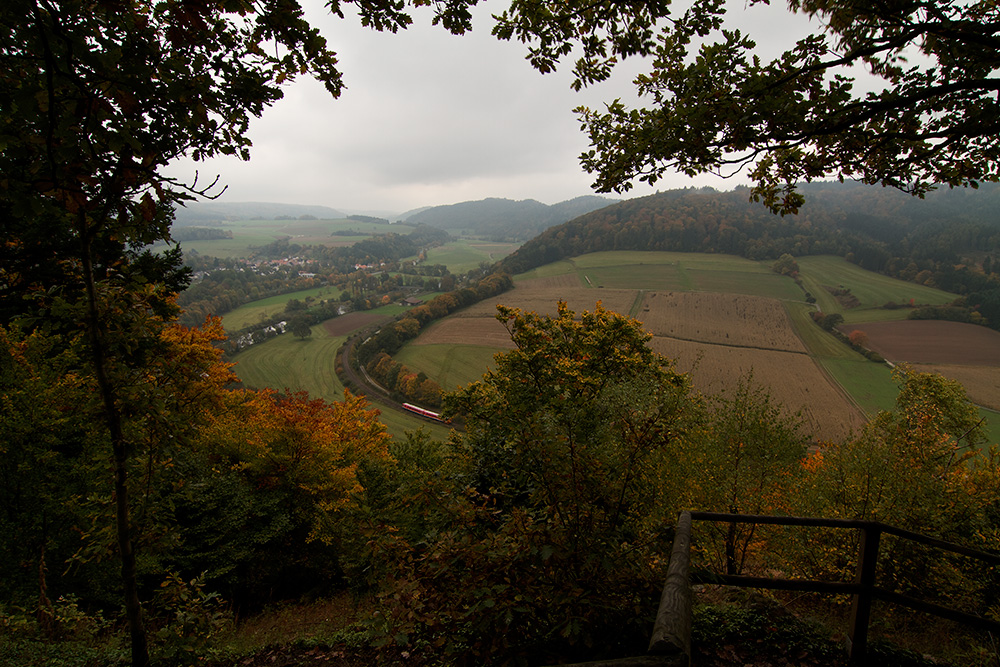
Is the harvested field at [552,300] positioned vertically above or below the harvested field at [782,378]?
above

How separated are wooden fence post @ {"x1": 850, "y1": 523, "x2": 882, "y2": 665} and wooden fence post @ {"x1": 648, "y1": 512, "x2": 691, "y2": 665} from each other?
1671 mm

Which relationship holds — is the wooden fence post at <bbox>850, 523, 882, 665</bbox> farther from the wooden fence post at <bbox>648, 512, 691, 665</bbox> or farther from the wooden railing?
the wooden fence post at <bbox>648, 512, 691, 665</bbox>

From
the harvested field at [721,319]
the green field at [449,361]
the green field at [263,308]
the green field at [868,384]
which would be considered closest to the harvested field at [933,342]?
the green field at [868,384]

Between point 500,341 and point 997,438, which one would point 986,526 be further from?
point 500,341

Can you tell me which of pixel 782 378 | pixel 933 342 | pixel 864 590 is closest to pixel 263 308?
pixel 782 378

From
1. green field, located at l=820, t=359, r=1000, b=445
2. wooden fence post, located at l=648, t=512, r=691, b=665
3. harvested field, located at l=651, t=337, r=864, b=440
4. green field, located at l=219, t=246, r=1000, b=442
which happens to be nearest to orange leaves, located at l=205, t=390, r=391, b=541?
wooden fence post, located at l=648, t=512, r=691, b=665

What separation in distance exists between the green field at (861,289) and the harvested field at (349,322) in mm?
76147

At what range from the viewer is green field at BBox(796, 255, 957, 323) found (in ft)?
197

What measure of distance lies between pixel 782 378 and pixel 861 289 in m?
45.0

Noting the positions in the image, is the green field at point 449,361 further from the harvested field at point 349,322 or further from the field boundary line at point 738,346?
the field boundary line at point 738,346

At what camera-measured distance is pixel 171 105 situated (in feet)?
6.44

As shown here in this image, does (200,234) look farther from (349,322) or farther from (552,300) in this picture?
(552,300)

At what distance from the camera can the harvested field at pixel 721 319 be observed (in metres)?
51.3

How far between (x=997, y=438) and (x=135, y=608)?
48.6m
